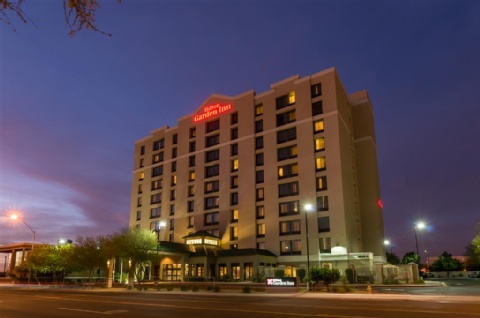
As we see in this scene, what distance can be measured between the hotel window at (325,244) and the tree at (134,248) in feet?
80.0

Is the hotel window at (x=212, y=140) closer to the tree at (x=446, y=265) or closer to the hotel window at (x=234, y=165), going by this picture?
the hotel window at (x=234, y=165)

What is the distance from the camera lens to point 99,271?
8244 centimetres

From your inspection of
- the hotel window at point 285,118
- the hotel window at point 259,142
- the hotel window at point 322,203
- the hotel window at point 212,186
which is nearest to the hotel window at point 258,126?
the hotel window at point 259,142

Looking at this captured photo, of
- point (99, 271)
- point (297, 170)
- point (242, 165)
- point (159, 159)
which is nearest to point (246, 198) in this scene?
point (242, 165)

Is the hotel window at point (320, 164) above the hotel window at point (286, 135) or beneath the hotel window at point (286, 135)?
beneath

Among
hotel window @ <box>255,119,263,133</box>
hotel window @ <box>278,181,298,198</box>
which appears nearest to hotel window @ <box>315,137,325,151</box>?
hotel window @ <box>278,181,298,198</box>

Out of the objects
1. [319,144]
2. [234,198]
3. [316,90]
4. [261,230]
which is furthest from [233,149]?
[316,90]

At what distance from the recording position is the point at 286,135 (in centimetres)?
6900

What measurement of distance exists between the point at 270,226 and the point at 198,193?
17957 millimetres

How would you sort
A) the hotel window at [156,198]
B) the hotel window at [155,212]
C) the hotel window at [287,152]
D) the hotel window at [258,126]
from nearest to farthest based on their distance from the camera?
the hotel window at [287,152]
the hotel window at [258,126]
the hotel window at [155,212]
the hotel window at [156,198]

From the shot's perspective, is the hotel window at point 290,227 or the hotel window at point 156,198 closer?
the hotel window at point 290,227

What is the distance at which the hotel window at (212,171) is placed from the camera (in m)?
77.3

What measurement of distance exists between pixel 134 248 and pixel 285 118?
33.8 m

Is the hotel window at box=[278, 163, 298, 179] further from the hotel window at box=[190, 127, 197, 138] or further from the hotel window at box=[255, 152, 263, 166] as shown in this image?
the hotel window at box=[190, 127, 197, 138]
